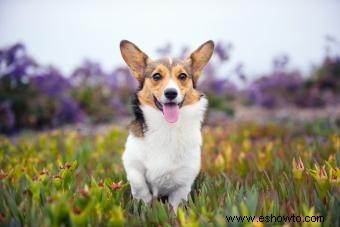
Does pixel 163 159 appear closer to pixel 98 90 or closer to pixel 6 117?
pixel 6 117

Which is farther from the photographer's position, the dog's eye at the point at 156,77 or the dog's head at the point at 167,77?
the dog's eye at the point at 156,77

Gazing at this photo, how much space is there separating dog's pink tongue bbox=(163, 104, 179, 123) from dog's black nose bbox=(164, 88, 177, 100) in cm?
11

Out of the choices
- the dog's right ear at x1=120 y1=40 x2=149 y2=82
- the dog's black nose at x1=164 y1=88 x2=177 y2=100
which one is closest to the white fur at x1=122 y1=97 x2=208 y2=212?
the dog's black nose at x1=164 y1=88 x2=177 y2=100

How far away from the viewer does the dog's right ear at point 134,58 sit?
12.2 ft

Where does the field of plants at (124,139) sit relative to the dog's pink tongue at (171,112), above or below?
below

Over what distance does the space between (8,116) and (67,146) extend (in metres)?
2.79

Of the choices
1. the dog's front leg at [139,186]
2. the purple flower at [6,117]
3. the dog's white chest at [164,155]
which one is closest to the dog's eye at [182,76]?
the dog's white chest at [164,155]

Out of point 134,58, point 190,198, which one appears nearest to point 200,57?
point 134,58

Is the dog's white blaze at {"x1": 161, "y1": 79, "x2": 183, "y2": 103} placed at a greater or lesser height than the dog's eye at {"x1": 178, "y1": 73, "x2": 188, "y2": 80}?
lesser

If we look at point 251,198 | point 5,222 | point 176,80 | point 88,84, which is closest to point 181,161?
point 176,80

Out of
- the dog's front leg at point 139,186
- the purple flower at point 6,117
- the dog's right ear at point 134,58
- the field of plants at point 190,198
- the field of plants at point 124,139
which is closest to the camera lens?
the field of plants at point 190,198

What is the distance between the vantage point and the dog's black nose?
327 centimetres

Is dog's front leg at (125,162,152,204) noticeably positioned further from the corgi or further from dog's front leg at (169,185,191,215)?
dog's front leg at (169,185,191,215)

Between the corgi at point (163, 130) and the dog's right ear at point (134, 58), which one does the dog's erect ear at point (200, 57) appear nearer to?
the corgi at point (163, 130)
